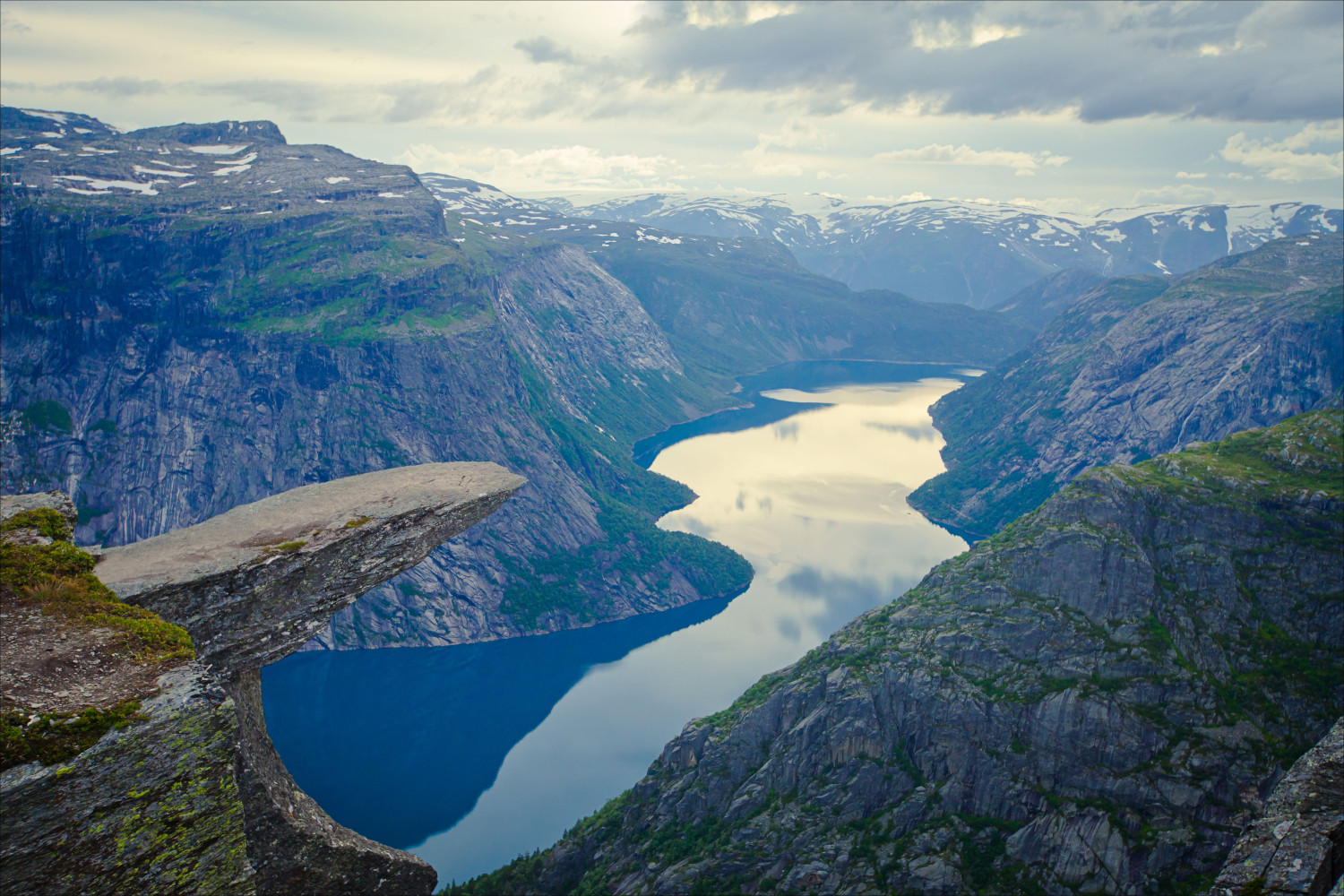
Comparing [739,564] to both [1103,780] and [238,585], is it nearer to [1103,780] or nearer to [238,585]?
[1103,780]

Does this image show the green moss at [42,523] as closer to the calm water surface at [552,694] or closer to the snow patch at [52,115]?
the calm water surface at [552,694]

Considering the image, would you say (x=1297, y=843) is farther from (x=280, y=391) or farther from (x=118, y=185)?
(x=118, y=185)

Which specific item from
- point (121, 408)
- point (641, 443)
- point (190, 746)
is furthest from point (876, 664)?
point (641, 443)

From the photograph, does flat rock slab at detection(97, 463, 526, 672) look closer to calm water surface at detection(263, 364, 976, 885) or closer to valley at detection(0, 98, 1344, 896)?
valley at detection(0, 98, 1344, 896)

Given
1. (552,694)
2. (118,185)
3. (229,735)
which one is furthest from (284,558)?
(118,185)

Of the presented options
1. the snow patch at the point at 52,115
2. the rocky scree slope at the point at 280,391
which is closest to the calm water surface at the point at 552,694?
the rocky scree slope at the point at 280,391

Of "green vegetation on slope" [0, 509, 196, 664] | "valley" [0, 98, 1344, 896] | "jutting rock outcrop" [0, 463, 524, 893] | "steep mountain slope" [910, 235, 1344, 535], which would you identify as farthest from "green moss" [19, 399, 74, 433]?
"steep mountain slope" [910, 235, 1344, 535]
